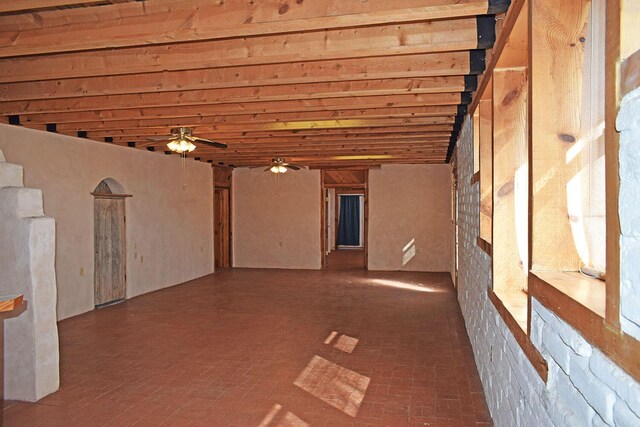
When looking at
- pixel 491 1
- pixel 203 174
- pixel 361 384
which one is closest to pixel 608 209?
pixel 491 1

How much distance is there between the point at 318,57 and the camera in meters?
3.47

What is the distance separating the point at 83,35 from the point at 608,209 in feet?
10.8

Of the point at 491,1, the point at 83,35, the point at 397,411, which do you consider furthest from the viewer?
the point at 397,411

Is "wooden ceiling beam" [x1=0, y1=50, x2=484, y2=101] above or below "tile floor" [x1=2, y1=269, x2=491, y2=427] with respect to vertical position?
above

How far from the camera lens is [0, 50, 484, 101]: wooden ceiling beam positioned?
3.81m

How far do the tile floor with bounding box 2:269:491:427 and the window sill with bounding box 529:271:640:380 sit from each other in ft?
6.03

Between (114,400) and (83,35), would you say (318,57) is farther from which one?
(114,400)

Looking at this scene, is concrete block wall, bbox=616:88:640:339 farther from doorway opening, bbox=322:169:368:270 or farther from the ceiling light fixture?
doorway opening, bbox=322:169:368:270

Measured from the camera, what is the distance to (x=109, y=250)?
7.52m

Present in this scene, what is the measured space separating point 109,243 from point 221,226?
4.40 metres

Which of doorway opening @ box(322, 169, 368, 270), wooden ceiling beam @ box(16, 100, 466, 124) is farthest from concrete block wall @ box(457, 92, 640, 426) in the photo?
doorway opening @ box(322, 169, 368, 270)

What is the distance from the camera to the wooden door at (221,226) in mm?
11766

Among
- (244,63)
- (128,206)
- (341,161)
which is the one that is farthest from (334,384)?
(341,161)

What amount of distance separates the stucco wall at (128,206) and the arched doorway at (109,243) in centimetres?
13
